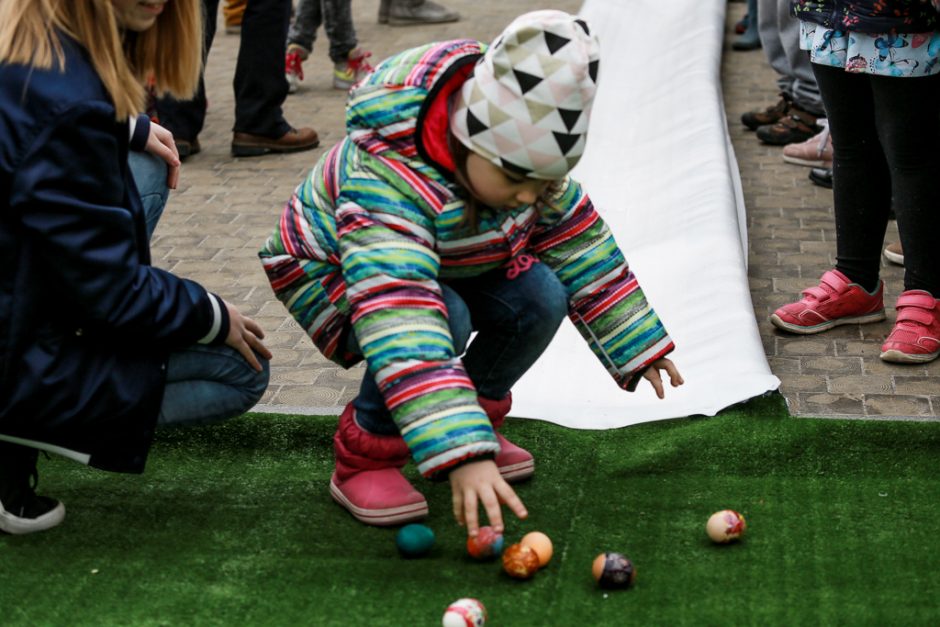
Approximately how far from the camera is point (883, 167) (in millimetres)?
3828

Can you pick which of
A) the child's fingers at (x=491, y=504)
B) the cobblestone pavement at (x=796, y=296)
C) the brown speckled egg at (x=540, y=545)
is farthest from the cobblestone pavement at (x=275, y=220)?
the child's fingers at (x=491, y=504)

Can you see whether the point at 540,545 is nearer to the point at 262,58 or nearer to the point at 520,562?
the point at 520,562

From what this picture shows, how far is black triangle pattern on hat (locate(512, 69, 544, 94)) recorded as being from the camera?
2.37m

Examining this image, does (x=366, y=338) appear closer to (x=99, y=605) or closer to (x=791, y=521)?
(x=99, y=605)

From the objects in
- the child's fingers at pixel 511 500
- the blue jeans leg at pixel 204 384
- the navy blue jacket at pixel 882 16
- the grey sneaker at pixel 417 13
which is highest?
the navy blue jacket at pixel 882 16

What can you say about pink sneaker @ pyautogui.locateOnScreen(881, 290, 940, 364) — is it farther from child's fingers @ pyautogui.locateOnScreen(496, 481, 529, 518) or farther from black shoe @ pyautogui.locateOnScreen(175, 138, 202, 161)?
black shoe @ pyautogui.locateOnScreen(175, 138, 202, 161)

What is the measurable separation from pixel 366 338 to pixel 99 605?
2.31ft

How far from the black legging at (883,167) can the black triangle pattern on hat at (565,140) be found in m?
1.48

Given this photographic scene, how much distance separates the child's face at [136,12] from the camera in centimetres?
251

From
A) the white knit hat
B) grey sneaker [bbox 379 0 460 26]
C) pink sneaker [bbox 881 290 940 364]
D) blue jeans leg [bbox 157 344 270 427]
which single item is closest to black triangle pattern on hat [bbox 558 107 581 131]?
the white knit hat

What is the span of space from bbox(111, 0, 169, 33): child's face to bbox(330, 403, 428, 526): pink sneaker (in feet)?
2.95

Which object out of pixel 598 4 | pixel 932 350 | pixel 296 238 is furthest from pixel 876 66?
pixel 598 4

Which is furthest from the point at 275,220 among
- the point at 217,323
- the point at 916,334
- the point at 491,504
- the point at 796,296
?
the point at 491,504

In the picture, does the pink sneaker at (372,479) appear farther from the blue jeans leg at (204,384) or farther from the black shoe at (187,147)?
the black shoe at (187,147)
